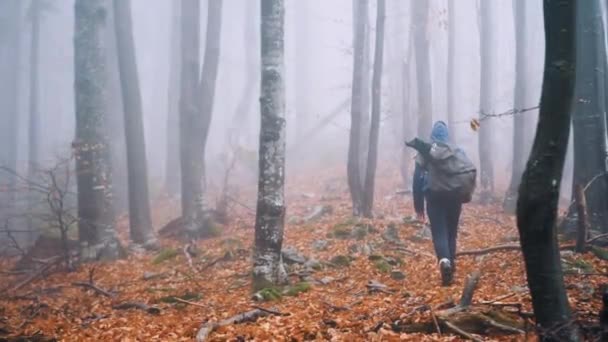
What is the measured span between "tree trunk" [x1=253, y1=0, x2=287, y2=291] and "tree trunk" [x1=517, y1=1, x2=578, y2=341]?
4090mm

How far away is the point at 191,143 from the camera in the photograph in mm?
12742

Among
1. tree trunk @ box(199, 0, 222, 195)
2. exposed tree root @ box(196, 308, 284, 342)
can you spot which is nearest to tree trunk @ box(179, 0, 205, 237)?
tree trunk @ box(199, 0, 222, 195)

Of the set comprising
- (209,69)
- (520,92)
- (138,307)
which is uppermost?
(209,69)

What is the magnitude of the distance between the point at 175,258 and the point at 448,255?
615cm

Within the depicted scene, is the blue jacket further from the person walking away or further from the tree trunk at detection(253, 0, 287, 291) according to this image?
the tree trunk at detection(253, 0, 287, 291)

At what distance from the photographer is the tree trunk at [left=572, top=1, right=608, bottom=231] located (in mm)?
7086

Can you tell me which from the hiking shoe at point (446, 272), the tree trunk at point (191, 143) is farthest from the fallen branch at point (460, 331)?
the tree trunk at point (191, 143)

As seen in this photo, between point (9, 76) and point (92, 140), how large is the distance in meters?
27.5

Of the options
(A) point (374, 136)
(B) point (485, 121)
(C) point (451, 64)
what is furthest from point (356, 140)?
(C) point (451, 64)

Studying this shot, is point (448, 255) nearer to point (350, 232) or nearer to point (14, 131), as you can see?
point (350, 232)

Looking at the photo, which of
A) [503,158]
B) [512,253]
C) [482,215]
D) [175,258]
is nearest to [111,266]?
[175,258]

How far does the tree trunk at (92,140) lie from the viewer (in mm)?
10219

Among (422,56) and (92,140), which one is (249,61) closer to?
(422,56)

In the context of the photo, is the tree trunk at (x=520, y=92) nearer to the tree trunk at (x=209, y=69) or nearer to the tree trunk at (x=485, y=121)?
the tree trunk at (x=485, y=121)
